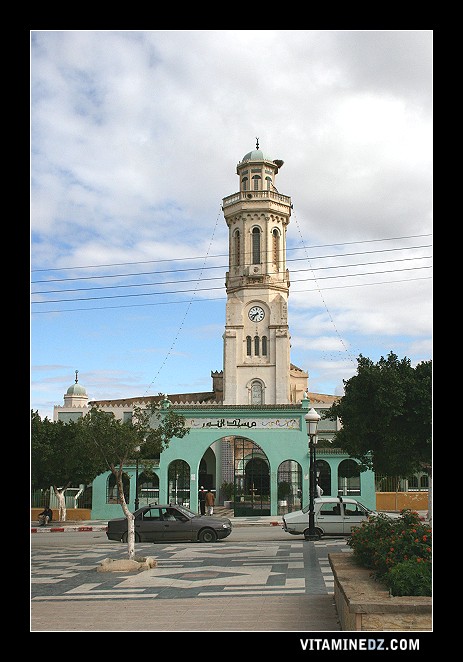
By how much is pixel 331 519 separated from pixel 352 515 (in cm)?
68

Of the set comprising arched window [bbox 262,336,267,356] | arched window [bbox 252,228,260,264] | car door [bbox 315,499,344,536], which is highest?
arched window [bbox 252,228,260,264]

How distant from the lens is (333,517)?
2281cm

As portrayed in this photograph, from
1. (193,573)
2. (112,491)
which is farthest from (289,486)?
(193,573)

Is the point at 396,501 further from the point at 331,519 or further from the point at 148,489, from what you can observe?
the point at 331,519

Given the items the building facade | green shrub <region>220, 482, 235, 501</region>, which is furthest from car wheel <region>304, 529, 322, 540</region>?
green shrub <region>220, 482, 235, 501</region>

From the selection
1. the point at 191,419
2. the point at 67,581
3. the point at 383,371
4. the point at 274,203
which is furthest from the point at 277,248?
the point at 67,581

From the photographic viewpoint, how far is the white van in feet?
74.5

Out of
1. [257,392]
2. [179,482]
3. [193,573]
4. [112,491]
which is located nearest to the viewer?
[193,573]

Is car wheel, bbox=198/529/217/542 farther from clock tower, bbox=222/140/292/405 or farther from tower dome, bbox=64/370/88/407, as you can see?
tower dome, bbox=64/370/88/407

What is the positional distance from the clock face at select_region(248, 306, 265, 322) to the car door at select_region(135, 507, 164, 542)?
39.4 metres

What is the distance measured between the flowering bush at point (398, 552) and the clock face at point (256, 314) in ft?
165

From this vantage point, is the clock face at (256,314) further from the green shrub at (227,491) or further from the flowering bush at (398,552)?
the flowering bush at (398,552)

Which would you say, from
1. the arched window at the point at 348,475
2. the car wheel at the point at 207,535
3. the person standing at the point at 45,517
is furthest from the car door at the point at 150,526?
the arched window at the point at 348,475
